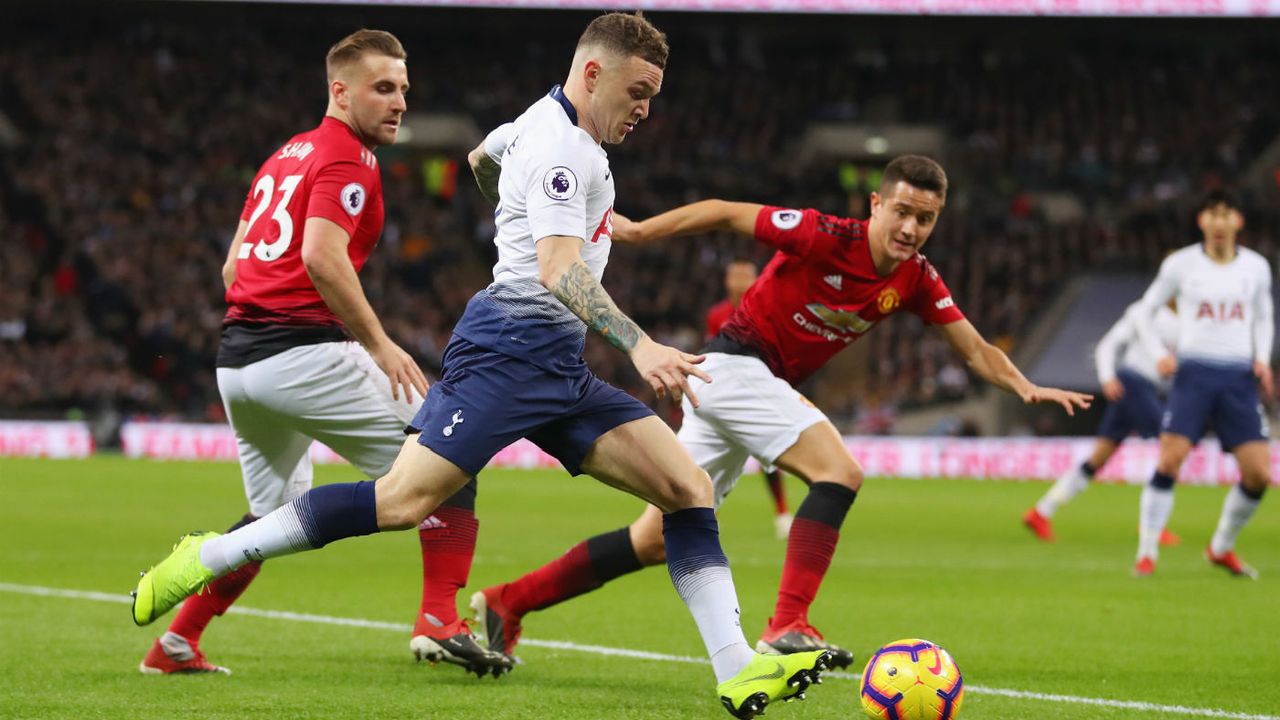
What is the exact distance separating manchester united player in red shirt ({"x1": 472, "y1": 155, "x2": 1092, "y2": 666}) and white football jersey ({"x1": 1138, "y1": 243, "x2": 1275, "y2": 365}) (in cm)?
456

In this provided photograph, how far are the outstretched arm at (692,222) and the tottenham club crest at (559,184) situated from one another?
4.90ft

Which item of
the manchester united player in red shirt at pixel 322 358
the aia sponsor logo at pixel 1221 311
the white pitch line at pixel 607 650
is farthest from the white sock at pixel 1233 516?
the manchester united player in red shirt at pixel 322 358

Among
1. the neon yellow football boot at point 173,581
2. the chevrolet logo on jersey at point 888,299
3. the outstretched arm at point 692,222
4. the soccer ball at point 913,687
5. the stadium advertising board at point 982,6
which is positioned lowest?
the soccer ball at point 913,687

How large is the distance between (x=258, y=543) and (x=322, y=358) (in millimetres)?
1099

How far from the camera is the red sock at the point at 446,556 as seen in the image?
622cm

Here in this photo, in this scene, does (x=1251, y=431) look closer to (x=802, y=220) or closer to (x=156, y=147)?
(x=802, y=220)

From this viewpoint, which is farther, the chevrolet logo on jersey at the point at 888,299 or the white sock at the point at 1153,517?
the white sock at the point at 1153,517

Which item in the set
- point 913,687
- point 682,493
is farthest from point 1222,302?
point 682,493

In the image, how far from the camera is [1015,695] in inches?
239

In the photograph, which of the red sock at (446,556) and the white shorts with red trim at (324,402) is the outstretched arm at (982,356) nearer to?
the red sock at (446,556)

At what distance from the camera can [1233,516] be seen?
11.4 m

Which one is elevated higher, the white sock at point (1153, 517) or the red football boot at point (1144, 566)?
the white sock at point (1153, 517)

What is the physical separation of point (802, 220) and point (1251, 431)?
17.7ft

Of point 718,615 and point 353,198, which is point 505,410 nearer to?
point 718,615
